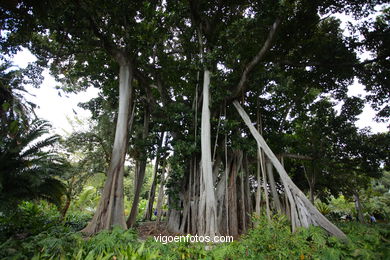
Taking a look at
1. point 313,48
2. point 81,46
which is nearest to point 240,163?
point 313,48

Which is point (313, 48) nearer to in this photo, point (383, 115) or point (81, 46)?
point (383, 115)

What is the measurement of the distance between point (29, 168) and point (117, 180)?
1712 millimetres

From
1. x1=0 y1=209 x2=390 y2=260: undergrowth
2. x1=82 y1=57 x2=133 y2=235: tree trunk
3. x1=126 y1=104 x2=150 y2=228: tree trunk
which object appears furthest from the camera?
x1=126 y1=104 x2=150 y2=228: tree trunk

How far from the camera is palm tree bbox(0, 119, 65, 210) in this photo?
365cm

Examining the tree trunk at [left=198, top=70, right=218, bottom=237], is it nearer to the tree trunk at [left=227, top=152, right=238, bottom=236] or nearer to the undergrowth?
the undergrowth

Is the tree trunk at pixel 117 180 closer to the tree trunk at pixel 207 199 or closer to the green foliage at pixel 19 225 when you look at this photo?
the green foliage at pixel 19 225

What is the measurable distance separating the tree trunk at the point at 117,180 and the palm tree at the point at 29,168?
39.4 inches

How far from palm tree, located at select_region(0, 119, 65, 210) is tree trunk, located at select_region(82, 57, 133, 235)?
1000mm

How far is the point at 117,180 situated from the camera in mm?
4750

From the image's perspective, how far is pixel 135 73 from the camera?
6.25 meters

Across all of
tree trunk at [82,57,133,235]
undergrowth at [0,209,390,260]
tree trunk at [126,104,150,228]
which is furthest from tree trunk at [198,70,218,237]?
tree trunk at [126,104,150,228]

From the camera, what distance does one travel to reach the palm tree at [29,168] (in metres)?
3.65

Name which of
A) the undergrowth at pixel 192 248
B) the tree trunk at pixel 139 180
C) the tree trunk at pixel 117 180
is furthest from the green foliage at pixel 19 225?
the tree trunk at pixel 139 180

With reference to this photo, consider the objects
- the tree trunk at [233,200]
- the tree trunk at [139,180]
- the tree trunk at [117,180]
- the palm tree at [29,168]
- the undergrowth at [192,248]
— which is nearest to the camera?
the undergrowth at [192,248]
